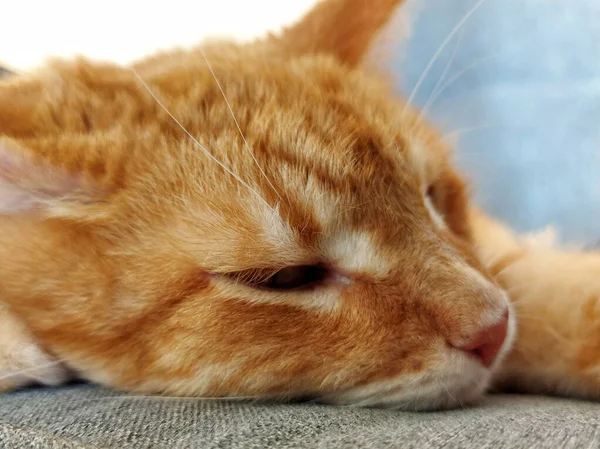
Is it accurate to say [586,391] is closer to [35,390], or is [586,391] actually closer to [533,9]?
[35,390]

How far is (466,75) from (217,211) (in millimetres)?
1731

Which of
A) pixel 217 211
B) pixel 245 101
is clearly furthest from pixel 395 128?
pixel 217 211

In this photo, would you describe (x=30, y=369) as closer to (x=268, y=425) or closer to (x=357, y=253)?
(x=268, y=425)

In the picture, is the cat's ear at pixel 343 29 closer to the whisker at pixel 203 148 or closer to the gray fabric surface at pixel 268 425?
the whisker at pixel 203 148

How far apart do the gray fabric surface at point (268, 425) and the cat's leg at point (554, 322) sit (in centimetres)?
14

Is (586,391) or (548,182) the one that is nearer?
(586,391)

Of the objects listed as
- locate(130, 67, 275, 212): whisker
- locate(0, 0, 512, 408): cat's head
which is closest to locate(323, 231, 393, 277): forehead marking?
locate(0, 0, 512, 408): cat's head

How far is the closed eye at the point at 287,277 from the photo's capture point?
2.91 ft

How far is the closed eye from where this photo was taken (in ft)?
2.91

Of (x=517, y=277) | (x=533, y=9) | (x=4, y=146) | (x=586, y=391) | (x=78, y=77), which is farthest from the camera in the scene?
(x=533, y=9)

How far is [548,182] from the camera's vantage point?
2.27 m

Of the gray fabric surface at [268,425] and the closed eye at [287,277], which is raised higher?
the closed eye at [287,277]

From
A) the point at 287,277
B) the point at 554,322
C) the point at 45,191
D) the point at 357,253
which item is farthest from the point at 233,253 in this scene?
the point at 554,322

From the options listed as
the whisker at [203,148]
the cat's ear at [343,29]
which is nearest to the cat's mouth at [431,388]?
the whisker at [203,148]
